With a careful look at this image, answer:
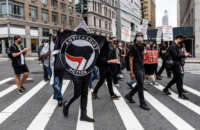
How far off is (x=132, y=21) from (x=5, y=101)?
313 ft

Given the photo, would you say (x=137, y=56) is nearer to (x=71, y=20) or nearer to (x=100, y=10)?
(x=71, y=20)

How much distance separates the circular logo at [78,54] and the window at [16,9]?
113 feet

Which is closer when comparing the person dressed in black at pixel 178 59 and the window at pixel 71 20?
the person dressed in black at pixel 178 59

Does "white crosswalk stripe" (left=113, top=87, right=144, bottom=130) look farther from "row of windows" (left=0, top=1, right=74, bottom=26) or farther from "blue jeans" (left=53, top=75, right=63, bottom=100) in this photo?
"row of windows" (left=0, top=1, right=74, bottom=26)

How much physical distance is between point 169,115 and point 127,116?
0.96 meters

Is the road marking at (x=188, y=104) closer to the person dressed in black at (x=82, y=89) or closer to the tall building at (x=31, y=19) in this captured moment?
the person dressed in black at (x=82, y=89)

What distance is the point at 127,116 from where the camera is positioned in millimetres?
4566

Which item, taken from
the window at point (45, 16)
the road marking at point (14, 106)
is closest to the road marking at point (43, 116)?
the road marking at point (14, 106)

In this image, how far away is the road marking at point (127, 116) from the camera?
3.94 m

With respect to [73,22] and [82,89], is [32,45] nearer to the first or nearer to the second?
[73,22]

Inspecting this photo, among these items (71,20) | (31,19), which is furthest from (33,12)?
(71,20)

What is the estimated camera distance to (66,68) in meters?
4.28

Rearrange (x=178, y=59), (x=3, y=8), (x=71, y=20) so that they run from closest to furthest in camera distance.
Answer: (x=178, y=59), (x=3, y=8), (x=71, y=20)

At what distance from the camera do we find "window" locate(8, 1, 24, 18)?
34566mm
